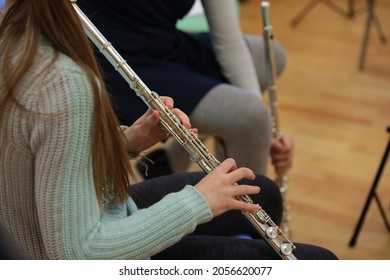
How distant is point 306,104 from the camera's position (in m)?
2.51

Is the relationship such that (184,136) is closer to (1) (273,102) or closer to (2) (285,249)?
(2) (285,249)

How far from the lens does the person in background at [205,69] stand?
1.41 m

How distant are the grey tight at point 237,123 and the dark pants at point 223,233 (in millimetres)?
262

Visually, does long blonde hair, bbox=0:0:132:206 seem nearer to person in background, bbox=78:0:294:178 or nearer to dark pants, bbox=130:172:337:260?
dark pants, bbox=130:172:337:260

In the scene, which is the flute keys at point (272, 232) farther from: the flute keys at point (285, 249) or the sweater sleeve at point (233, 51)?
the sweater sleeve at point (233, 51)

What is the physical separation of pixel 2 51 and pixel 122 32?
1.81ft

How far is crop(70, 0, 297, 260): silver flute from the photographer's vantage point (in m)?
1.05

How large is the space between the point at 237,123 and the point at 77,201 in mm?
747

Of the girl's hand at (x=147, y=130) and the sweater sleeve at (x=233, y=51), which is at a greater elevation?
the girl's hand at (x=147, y=130)

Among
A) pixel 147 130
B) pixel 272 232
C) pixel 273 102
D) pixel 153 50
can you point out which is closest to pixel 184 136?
pixel 147 130

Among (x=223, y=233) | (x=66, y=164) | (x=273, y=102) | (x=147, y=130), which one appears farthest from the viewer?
(x=273, y=102)

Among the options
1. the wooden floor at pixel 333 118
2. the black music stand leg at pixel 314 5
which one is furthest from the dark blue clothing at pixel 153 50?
the black music stand leg at pixel 314 5

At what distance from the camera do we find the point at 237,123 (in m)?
1.60
